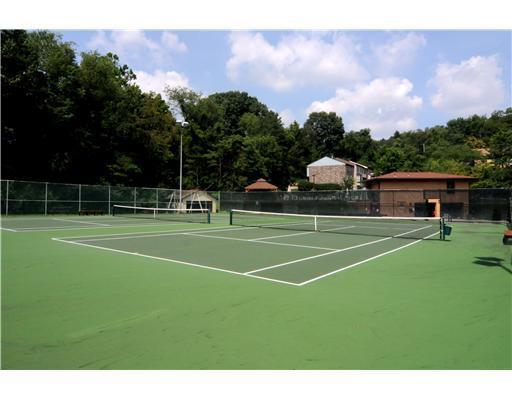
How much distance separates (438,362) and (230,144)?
52.0 meters

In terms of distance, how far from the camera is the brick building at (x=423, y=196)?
82.7 ft

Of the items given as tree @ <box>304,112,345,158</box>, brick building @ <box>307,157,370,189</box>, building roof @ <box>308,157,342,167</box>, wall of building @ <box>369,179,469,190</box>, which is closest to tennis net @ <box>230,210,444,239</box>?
wall of building @ <box>369,179,469,190</box>

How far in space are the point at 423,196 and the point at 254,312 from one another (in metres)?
26.9

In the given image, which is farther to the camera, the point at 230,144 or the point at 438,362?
the point at 230,144

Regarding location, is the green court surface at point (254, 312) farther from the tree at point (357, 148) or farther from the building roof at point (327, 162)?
the tree at point (357, 148)

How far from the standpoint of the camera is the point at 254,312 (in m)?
4.40

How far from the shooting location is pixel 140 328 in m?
3.85

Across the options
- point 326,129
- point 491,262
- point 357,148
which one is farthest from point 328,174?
point 491,262

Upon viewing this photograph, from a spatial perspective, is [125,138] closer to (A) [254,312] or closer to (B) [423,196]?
(B) [423,196]

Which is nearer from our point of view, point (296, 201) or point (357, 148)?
point (296, 201)

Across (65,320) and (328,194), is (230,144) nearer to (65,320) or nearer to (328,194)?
(328,194)

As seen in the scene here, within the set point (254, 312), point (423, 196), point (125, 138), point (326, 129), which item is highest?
point (326, 129)

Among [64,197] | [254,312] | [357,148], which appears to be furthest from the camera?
[357,148]

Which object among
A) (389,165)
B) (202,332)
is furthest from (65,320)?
(389,165)
